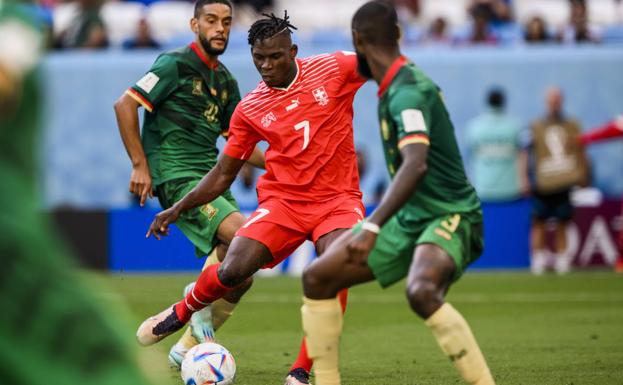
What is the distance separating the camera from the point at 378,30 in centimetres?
607

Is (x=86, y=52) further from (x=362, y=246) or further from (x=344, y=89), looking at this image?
(x=362, y=246)

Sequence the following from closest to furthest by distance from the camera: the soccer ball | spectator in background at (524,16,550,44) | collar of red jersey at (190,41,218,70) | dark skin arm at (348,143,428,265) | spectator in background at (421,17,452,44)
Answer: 1. dark skin arm at (348,143,428,265)
2. the soccer ball
3. collar of red jersey at (190,41,218,70)
4. spectator in background at (524,16,550,44)
5. spectator in background at (421,17,452,44)

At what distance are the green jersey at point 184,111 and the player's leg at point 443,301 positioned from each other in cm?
311

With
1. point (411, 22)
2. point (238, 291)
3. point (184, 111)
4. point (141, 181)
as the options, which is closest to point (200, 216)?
point (141, 181)

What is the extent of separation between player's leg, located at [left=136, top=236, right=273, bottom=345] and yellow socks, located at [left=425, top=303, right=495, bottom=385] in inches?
78.1

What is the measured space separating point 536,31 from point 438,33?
1652 millimetres

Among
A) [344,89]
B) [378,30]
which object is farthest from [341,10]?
[378,30]

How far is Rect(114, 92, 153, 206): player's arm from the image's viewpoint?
8477 mm

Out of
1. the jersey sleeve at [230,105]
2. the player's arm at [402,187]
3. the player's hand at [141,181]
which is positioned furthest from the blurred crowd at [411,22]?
the player's arm at [402,187]

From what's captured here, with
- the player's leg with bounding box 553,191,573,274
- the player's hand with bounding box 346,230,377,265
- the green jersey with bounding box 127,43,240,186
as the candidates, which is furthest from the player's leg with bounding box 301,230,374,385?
the player's leg with bounding box 553,191,573,274

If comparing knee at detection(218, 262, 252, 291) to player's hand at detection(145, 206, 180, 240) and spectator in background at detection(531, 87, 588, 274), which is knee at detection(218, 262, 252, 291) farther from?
spectator in background at detection(531, 87, 588, 274)

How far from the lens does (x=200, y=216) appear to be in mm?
8469

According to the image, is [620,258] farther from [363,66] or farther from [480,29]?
[363,66]

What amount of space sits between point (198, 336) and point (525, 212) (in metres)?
10.4
